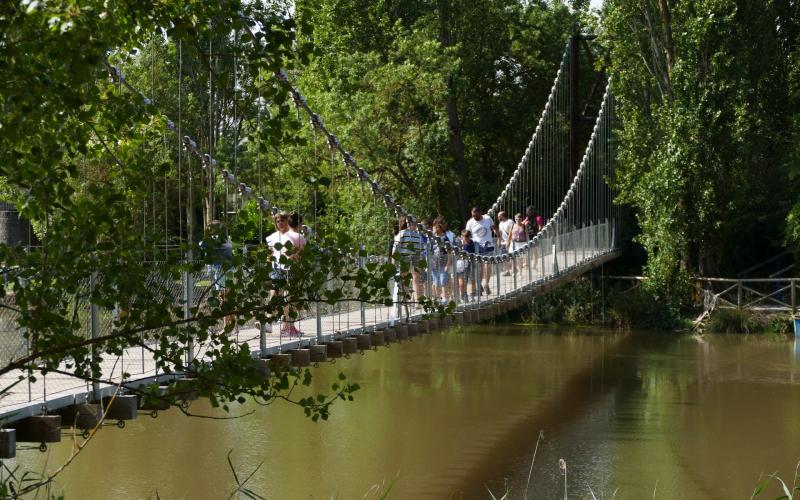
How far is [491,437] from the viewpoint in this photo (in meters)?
11.7

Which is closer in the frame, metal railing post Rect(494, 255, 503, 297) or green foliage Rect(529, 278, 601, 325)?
metal railing post Rect(494, 255, 503, 297)

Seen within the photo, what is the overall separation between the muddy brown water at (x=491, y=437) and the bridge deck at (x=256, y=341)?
107cm

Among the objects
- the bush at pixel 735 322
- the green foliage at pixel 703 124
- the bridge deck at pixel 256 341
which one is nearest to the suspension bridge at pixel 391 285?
the bridge deck at pixel 256 341

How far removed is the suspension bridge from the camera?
5.82 meters

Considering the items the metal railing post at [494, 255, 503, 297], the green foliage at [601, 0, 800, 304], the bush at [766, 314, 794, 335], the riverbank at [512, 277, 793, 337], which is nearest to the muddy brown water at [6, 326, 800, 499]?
the metal railing post at [494, 255, 503, 297]

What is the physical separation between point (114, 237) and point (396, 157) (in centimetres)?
1817

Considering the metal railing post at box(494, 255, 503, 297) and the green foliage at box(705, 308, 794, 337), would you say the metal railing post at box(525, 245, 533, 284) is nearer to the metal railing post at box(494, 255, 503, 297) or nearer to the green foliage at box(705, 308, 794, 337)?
the metal railing post at box(494, 255, 503, 297)

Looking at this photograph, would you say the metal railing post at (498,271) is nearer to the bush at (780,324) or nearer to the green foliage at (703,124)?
the green foliage at (703,124)

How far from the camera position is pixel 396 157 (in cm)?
2188

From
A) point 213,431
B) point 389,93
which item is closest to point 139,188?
point 213,431

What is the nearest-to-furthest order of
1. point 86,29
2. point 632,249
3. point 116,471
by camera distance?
point 86,29 < point 116,471 < point 632,249

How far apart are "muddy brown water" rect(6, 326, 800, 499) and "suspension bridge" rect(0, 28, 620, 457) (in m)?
1.04

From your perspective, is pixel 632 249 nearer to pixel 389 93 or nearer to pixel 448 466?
pixel 389 93

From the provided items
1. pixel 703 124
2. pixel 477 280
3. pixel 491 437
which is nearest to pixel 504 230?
pixel 477 280
